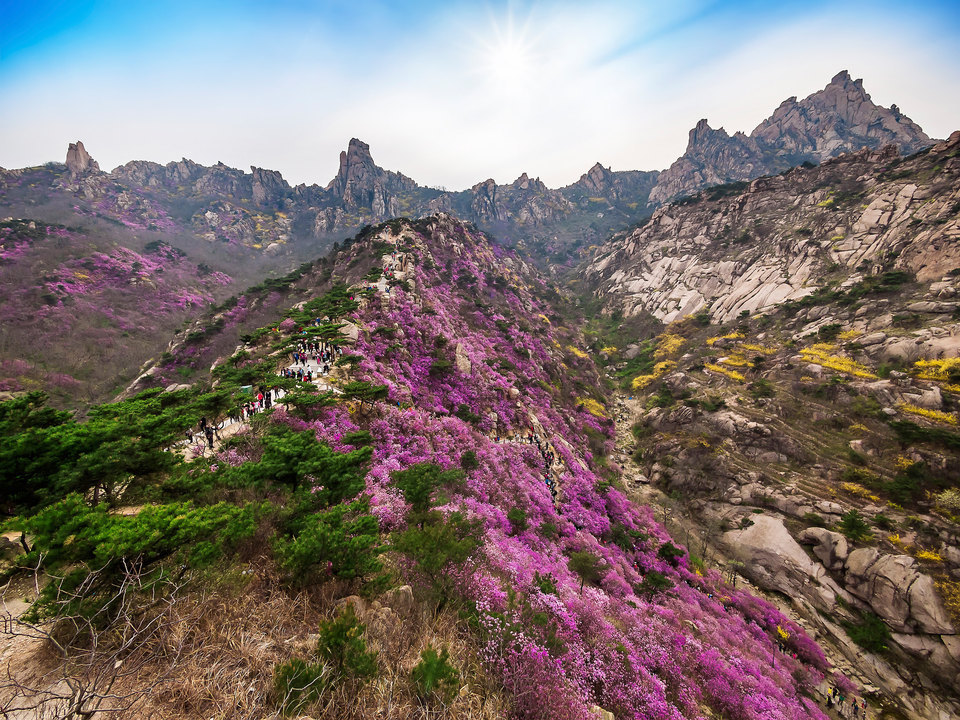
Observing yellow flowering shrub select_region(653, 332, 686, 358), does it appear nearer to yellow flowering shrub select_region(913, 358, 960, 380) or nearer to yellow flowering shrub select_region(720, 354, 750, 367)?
yellow flowering shrub select_region(720, 354, 750, 367)

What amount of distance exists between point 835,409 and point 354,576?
109 ft

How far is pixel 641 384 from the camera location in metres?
38.2

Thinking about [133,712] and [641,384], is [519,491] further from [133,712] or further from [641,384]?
[641,384]

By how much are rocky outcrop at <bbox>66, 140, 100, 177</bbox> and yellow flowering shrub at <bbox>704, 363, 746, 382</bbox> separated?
139682 mm

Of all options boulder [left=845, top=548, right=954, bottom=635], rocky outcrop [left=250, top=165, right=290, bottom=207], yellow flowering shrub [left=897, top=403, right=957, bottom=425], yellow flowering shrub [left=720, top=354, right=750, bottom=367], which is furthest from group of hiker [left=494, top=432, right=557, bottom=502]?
rocky outcrop [left=250, top=165, right=290, bottom=207]

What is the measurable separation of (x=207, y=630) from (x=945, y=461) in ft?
104

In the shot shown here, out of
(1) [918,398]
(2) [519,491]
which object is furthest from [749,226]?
(2) [519,491]

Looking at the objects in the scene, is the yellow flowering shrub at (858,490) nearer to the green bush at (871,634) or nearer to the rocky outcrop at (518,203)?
the green bush at (871,634)

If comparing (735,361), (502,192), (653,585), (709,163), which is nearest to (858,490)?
(653,585)

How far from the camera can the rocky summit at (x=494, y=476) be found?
4406 millimetres

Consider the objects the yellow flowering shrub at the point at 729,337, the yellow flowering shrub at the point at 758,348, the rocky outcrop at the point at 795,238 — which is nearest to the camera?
the yellow flowering shrub at the point at 758,348

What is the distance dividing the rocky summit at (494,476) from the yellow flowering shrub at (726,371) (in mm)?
403

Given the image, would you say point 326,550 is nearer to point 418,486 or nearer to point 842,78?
point 418,486

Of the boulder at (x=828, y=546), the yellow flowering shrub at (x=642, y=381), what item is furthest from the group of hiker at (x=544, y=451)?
the yellow flowering shrub at (x=642, y=381)
